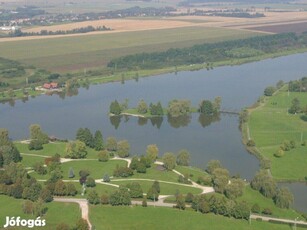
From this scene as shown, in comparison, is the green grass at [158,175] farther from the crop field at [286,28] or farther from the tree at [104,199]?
the crop field at [286,28]

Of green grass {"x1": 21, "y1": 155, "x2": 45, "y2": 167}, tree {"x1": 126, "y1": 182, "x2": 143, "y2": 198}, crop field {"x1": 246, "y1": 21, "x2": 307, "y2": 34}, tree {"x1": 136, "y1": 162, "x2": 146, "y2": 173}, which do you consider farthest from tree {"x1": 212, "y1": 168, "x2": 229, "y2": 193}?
crop field {"x1": 246, "y1": 21, "x2": 307, "y2": 34}

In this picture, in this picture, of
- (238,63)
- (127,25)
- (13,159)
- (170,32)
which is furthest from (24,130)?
(127,25)

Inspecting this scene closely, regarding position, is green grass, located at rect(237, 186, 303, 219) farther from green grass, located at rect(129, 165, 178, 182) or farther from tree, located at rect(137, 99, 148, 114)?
tree, located at rect(137, 99, 148, 114)

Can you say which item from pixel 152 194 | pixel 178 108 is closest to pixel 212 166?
pixel 152 194

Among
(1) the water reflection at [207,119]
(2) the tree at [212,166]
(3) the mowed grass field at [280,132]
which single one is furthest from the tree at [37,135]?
(3) the mowed grass field at [280,132]

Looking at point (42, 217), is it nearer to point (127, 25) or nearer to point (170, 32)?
point (170, 32)
